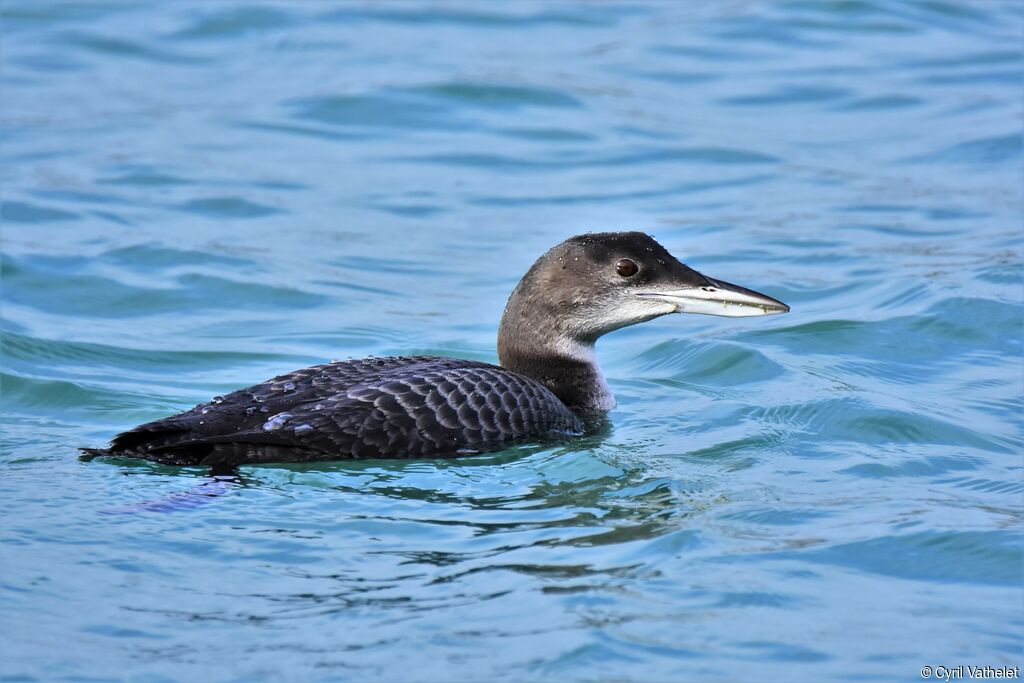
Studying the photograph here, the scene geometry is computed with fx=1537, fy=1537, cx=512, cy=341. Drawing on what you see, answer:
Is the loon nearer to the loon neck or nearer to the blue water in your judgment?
the loon neck

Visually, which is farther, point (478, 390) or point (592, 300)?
point (592, 300)

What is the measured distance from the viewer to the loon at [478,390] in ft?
18.4

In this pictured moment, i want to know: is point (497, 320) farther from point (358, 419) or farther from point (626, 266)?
point (358, 419)

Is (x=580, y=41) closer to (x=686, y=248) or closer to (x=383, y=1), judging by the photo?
(x=383, y=1)

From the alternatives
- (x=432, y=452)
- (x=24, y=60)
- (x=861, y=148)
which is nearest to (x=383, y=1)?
(x=24, y=60)

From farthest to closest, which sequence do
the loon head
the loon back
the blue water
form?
the loon head → the loon back → the blue water

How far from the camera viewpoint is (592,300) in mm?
6711

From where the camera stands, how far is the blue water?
453 cm

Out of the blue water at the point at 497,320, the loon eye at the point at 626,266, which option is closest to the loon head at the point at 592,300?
Result: the loon eye at the point at 626,266

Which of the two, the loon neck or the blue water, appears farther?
the loon neck

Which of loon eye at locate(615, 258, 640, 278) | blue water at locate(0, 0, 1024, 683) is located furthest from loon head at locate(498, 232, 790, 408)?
blue water at locate(0, 0, 1024, 683)

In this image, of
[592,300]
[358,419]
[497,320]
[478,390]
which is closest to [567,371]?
[592,300]

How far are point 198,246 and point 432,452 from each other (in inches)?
177

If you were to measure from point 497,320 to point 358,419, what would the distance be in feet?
10.3
